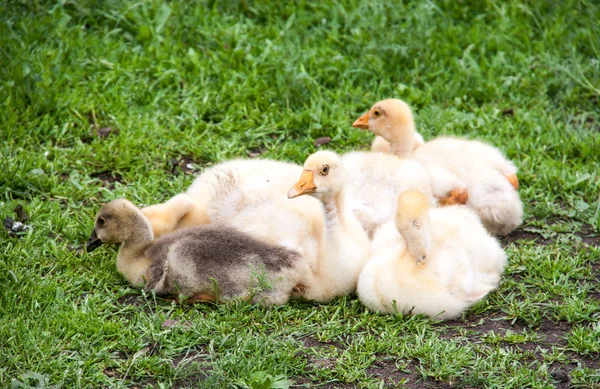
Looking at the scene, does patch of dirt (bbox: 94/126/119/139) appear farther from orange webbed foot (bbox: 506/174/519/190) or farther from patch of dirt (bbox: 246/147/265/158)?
orange webbed foot (bbox: 506/174/519/190)

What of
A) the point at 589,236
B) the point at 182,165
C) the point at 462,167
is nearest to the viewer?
the point at 462,167

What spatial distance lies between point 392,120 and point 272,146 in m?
1.32

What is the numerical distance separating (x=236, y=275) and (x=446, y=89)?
3.63 m

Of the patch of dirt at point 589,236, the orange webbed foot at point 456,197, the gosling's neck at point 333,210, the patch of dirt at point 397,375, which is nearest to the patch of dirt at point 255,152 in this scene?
the orange webbed foot at point 456,197

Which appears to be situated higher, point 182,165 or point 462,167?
point 462,167

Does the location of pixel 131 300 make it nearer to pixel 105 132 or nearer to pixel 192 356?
pixel 192 356

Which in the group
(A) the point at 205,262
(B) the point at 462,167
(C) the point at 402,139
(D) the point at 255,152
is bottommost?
(D) the point at 255,152

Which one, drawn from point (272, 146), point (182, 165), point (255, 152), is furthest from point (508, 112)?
point (182, 165)

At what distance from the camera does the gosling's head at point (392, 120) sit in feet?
21.0

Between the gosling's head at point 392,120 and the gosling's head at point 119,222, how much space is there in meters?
1.91

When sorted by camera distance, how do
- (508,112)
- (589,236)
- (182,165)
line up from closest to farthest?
(589,236), (182,165), (508,112)

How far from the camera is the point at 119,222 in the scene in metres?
5.47

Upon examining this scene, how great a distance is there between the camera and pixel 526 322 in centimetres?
540

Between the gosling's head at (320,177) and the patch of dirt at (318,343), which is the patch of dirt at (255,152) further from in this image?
the patch of dirt at (318,343)
